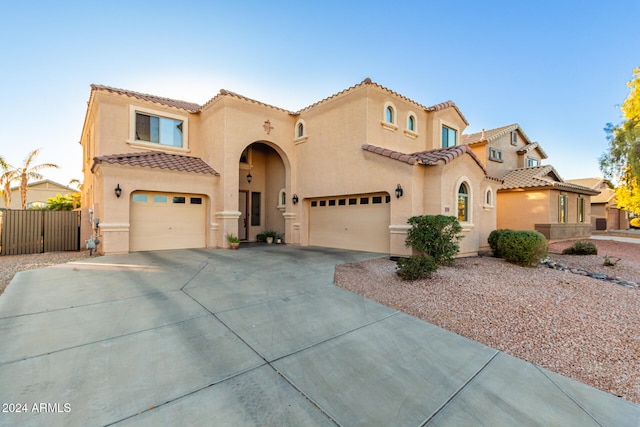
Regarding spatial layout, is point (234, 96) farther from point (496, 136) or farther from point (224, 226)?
point (496, 136)

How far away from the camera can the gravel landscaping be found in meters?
3.41

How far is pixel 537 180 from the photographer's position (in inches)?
650

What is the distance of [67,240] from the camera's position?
12023 millimetres

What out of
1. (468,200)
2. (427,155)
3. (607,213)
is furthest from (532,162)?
(607,213)

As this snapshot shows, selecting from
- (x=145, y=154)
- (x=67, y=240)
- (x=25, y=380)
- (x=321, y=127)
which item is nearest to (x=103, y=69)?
(x=145, y=154)

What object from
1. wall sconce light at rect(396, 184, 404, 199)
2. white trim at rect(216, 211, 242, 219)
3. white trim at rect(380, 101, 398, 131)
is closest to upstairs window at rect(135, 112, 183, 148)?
white trim at rect(216, 211, 242, 219)

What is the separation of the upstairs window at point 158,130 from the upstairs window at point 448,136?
13.2m

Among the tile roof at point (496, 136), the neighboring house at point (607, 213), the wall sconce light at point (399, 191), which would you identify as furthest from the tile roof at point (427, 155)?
the neighboring house at point (607, 213)

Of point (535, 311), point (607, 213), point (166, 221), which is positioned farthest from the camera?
point (607, 213)

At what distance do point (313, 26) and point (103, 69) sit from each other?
366 inches

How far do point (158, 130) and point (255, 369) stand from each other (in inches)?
500

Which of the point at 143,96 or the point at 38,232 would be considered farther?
the point at 143,96

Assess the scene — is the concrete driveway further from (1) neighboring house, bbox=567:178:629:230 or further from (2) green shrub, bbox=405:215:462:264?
(1) neighboring house, bbox=567:178:629:230

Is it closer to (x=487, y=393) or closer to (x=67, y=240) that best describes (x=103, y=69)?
(x=67, y=240)
